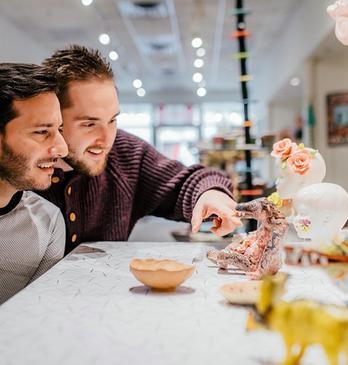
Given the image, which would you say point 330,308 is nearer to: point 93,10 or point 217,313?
point 217,313

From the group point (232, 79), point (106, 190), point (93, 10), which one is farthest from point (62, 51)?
point (232, 79)

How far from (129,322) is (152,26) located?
6.40 m

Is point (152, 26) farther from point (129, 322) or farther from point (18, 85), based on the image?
point (129, 322)

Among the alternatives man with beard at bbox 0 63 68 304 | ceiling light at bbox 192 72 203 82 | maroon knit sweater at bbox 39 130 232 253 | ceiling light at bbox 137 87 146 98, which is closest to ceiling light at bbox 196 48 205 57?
ceiling light at bbox 192 72 203 82

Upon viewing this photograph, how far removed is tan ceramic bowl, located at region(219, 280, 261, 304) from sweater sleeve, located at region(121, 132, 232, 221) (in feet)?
2.28

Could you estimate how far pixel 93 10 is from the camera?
6.09 m

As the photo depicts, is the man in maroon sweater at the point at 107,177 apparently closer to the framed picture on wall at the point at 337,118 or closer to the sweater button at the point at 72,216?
the sweater button at the point at 72,216

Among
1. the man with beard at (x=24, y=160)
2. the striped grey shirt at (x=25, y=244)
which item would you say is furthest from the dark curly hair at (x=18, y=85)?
the striped grey shirt at (x=25, y=244)

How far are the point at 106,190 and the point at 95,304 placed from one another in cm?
83

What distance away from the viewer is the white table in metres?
0.65

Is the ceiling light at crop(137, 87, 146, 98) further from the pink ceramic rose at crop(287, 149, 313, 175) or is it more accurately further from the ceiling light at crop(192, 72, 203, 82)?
the pink ceramic rose at crop(287, 149, 313, 175)

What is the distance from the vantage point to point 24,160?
45.4 inches

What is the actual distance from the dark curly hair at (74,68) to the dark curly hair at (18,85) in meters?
0.20

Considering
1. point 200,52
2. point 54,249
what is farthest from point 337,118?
point 54,249
